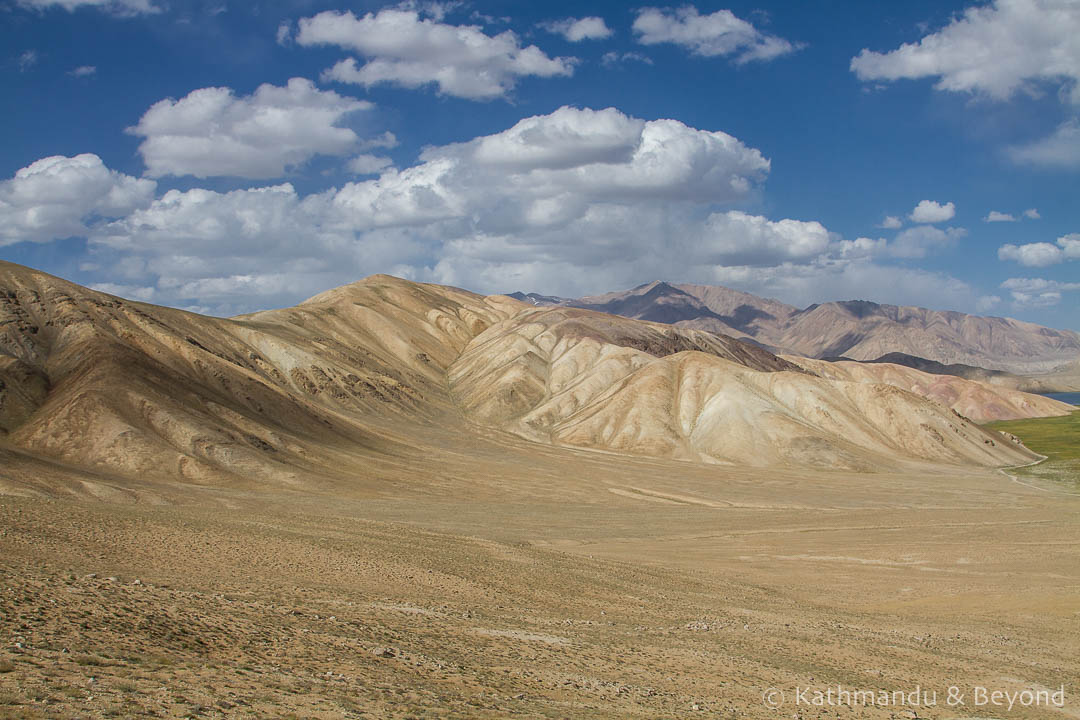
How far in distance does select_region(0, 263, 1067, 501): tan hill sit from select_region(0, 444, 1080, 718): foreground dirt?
62.4ft

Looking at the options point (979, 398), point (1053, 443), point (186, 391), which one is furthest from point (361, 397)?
point (979, 398)

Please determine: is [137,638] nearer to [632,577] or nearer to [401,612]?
[401,612]

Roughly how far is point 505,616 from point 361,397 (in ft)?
296

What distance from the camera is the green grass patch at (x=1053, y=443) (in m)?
87.4

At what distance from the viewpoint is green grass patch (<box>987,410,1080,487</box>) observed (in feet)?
287

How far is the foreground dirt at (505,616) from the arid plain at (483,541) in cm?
13

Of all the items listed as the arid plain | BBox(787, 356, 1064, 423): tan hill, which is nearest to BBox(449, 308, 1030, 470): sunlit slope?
the arid plain

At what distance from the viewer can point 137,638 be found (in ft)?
51.8

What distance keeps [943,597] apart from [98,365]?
2747 inches

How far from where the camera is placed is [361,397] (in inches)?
4311

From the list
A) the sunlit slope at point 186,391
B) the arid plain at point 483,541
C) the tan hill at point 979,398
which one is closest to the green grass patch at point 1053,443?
the arid plain at point 483,541

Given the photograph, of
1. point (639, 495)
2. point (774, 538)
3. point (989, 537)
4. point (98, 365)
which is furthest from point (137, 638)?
point (98, 365)

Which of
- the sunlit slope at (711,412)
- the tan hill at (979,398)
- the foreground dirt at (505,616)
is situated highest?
the tan hill at (979,398)

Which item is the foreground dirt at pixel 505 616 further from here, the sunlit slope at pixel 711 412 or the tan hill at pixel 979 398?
the tan hill at pixel 979 398
